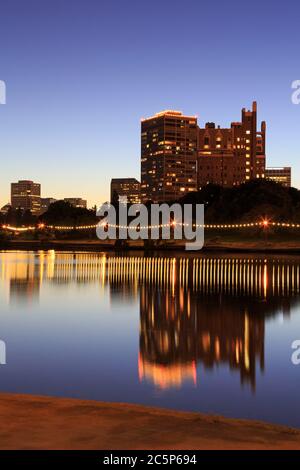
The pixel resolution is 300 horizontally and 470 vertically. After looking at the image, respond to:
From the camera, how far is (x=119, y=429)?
6.68 metres

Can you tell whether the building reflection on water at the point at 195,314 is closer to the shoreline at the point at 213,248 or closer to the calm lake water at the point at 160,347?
the calm lake water at the point at 160,347

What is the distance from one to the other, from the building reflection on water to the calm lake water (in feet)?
0.12

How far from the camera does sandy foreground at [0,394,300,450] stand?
614 cm

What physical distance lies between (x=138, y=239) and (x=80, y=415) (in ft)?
355

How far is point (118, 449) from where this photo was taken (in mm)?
5945

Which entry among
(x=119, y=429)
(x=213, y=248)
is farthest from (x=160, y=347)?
(x=213, y=248)

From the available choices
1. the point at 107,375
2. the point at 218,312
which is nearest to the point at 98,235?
the point at 218,312

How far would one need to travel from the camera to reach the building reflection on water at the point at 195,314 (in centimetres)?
1196

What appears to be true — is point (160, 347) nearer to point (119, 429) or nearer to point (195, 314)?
point (195, 314)

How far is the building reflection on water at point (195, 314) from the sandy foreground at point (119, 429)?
2.67 meters

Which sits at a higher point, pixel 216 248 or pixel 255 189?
pixel 255 189

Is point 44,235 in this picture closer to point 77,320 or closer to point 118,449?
point 77,320

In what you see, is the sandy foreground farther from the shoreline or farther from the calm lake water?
the shoreline

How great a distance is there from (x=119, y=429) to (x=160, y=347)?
276 inches
